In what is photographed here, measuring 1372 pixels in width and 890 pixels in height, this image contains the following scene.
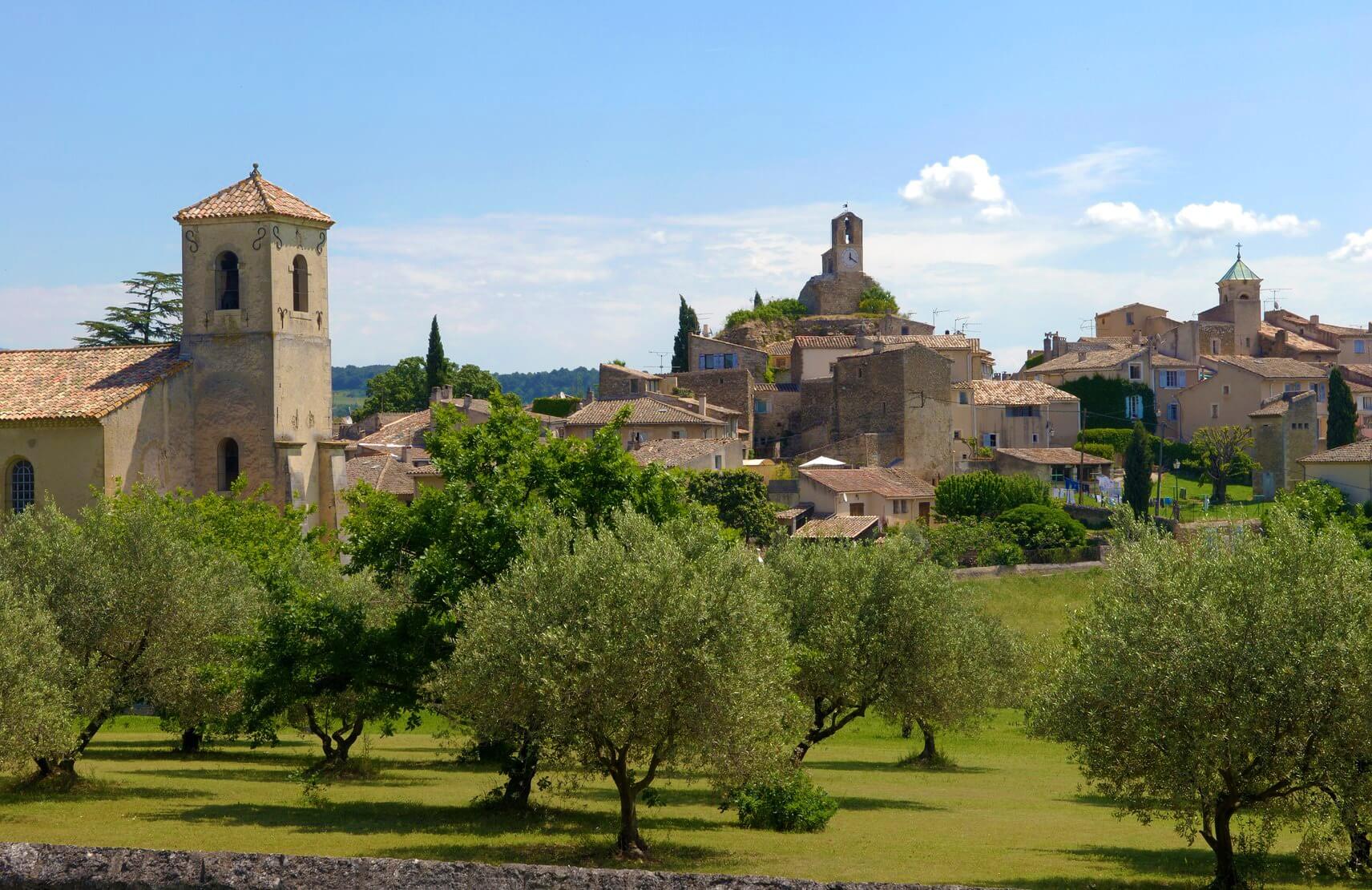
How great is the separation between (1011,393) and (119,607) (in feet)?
268

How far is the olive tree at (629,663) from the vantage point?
2361 cm

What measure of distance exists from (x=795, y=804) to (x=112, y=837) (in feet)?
39.6

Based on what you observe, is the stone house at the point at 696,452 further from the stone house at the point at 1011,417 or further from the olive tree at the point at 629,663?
the olive tree at the point at 629,663

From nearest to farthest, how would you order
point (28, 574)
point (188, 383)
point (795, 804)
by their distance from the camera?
1. point (795, 804)
2. point (28, 574)
3. point (188, 383)

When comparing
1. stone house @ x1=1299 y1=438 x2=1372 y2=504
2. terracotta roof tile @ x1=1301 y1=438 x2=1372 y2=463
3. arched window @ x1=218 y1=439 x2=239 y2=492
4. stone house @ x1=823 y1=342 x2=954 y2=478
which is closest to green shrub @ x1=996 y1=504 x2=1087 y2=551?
stone house @ x1=1299 y1=438 x2=1372 y2=504

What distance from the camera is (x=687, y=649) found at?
23734mm

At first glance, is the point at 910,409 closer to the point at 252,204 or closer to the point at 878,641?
the point at 252,204

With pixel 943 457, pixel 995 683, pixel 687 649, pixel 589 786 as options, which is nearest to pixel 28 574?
pixel 589 786

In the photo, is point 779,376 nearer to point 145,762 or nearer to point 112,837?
point 145,762

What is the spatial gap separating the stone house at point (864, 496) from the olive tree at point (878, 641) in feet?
148

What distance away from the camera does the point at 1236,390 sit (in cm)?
10875

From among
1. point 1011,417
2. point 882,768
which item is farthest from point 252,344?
point 1011,417

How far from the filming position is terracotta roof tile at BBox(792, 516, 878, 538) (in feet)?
251

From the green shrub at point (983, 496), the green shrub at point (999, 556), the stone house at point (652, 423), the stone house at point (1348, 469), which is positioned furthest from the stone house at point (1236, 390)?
the green shrub at point (999, 556)
